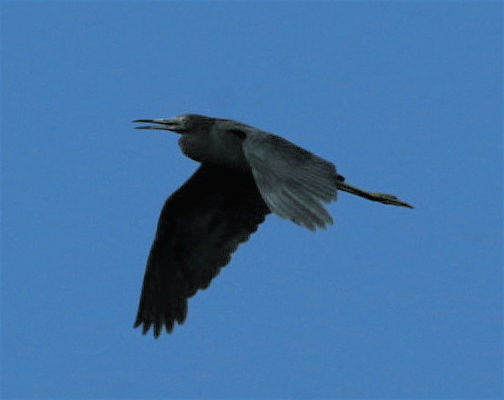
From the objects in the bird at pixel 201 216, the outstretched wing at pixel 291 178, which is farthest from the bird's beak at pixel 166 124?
the outstretched wing at pixel 291 178

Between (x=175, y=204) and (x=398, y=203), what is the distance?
195 cm

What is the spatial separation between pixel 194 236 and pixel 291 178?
239cm

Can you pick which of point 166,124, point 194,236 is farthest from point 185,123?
point 194,236

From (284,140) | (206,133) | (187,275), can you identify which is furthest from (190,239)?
(284,140)

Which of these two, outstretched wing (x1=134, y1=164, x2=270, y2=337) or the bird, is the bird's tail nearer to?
the bird

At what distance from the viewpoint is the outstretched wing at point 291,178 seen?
885cm

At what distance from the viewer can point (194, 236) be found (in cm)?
1138

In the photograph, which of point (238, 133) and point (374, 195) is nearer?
point (238, 133)

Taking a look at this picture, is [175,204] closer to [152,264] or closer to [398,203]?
[152,264]

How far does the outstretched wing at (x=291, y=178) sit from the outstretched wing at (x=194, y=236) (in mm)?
1513

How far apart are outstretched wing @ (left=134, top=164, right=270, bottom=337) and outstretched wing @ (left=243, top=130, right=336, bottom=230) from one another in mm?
1513

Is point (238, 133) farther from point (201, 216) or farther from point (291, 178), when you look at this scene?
point (201, 216)

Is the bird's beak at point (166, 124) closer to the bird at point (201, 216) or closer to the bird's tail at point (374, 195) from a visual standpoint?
the bird at point (201, 216)

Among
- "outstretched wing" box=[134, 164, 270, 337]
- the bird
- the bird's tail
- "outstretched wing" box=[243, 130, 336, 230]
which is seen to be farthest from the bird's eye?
the bird's tail
